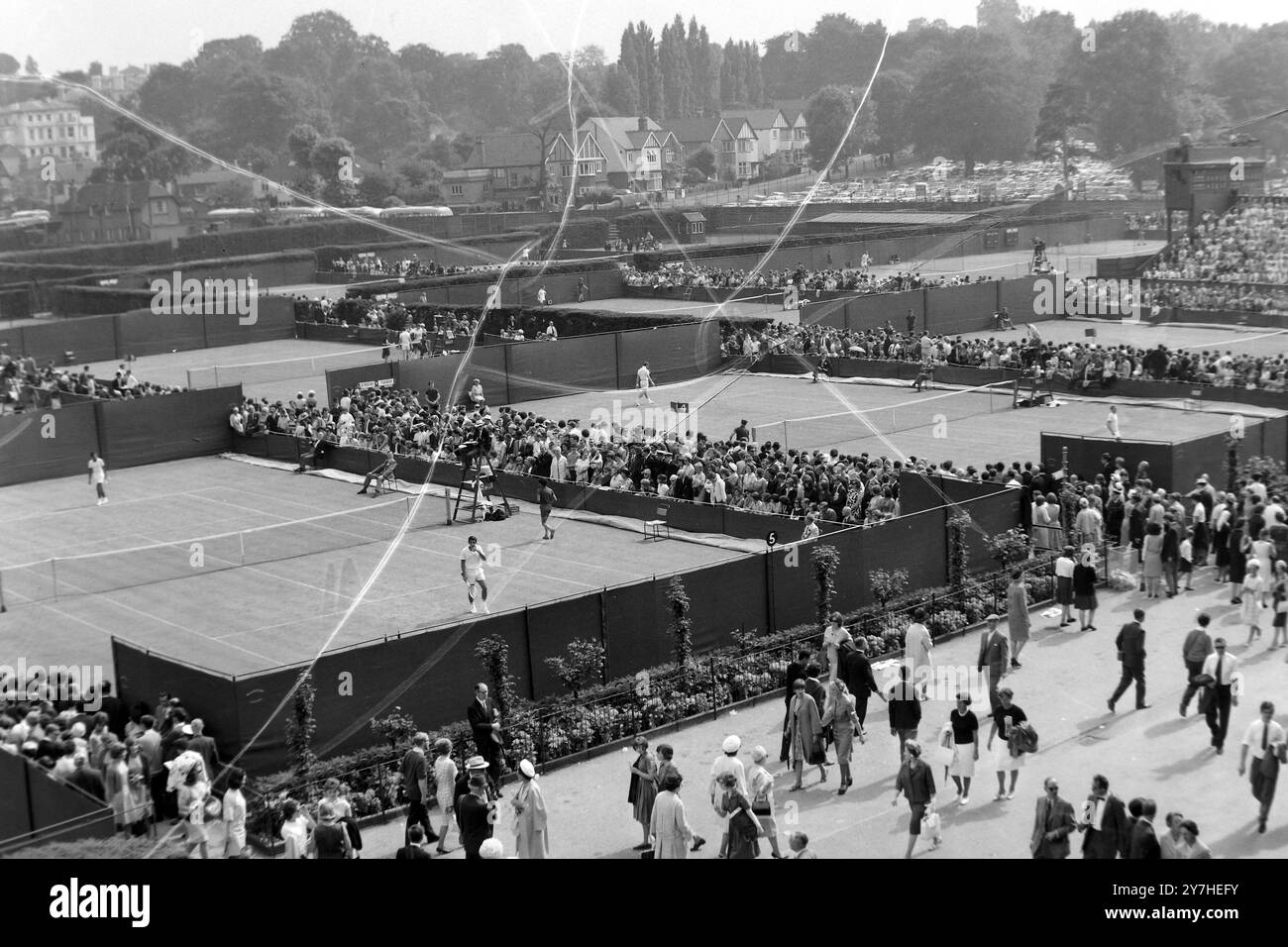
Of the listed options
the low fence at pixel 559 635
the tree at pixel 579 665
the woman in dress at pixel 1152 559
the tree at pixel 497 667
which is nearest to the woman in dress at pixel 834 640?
the low fence at pixel 559 635

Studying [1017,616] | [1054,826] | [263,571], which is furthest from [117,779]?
[263,571]

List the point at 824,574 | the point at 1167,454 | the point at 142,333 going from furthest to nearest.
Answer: the point at 142,333, the point at 1167,454, the point at 824,574

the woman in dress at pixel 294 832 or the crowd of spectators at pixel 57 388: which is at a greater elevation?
the crowd of spectators at pixel 57 388

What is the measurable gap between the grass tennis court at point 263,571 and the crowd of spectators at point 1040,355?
64.2ft

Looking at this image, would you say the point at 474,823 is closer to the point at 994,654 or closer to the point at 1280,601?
the point at 994,654

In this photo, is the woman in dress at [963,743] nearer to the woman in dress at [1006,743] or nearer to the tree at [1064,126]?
the woman in dress at [1006,743]

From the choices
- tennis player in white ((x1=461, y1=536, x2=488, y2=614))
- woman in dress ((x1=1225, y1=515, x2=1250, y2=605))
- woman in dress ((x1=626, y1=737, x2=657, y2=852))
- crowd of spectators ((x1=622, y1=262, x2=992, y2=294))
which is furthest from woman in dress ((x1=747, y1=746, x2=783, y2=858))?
crowd of spectators ((x1=622, y1=262, x2=992, y2=294))

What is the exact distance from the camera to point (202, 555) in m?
29.2

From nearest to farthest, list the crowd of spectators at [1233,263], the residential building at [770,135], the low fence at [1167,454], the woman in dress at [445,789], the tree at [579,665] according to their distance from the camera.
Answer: the woman in dress at [445,789]
the tree at [579,665]
the low fence at [1167,454]
the crowd of spectators at [1233,263]
the residential building at [770,135]

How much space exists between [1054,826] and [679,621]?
7.87 m

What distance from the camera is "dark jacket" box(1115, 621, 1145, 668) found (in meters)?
17.4

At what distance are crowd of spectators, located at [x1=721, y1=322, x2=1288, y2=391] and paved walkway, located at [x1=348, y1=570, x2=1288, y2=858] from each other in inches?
912

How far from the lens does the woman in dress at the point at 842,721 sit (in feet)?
52.6

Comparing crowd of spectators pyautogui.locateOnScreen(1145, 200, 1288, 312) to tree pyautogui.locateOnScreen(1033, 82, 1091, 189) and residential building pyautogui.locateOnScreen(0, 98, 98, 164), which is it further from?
residential building pyautogui.locateOnScreen(0, 98, 98, 164)
